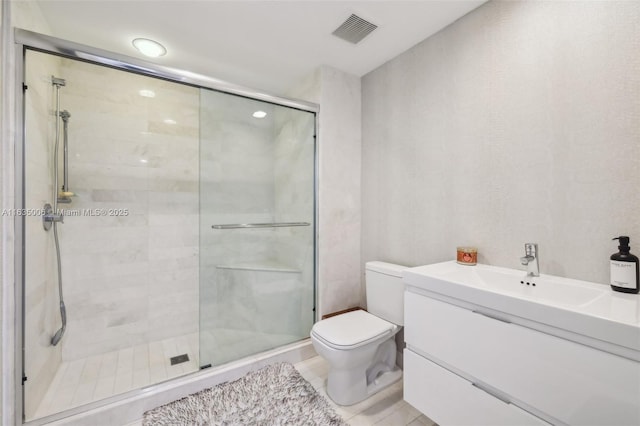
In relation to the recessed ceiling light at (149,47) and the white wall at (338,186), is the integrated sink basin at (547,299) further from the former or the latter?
the recessed ceiling light at (149,47)

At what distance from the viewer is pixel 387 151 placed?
2.04 meters

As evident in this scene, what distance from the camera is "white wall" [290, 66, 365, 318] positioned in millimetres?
2125

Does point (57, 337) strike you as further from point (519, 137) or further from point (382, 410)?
point (519, 137)

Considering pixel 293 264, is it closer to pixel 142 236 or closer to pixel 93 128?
pixel 142 236

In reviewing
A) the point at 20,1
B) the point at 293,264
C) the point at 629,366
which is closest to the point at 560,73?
the point at 629,366

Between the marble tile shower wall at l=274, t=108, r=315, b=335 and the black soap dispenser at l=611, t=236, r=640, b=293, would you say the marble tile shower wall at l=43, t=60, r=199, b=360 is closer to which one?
the marble tile shower wall at l=274, t=108, r=315, b=335

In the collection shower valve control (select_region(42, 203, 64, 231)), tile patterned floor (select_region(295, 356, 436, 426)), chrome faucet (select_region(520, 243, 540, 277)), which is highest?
shower valve control (select_region(42, 203, 64, 231))

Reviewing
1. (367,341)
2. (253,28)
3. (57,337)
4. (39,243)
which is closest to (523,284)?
(367,341)

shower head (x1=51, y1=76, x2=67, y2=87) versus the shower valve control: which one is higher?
shower head (x1=51, y1=76, x2=67, y2=87)

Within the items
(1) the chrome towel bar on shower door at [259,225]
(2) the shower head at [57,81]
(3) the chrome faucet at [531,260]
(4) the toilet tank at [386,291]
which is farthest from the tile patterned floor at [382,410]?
(2) the shower head at [57,81]

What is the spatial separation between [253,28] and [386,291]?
1.88m

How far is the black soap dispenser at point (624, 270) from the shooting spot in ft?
3.18

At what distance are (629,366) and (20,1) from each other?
2.75 meters

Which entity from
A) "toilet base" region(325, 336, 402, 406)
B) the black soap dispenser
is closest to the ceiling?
the black soap dispenser
